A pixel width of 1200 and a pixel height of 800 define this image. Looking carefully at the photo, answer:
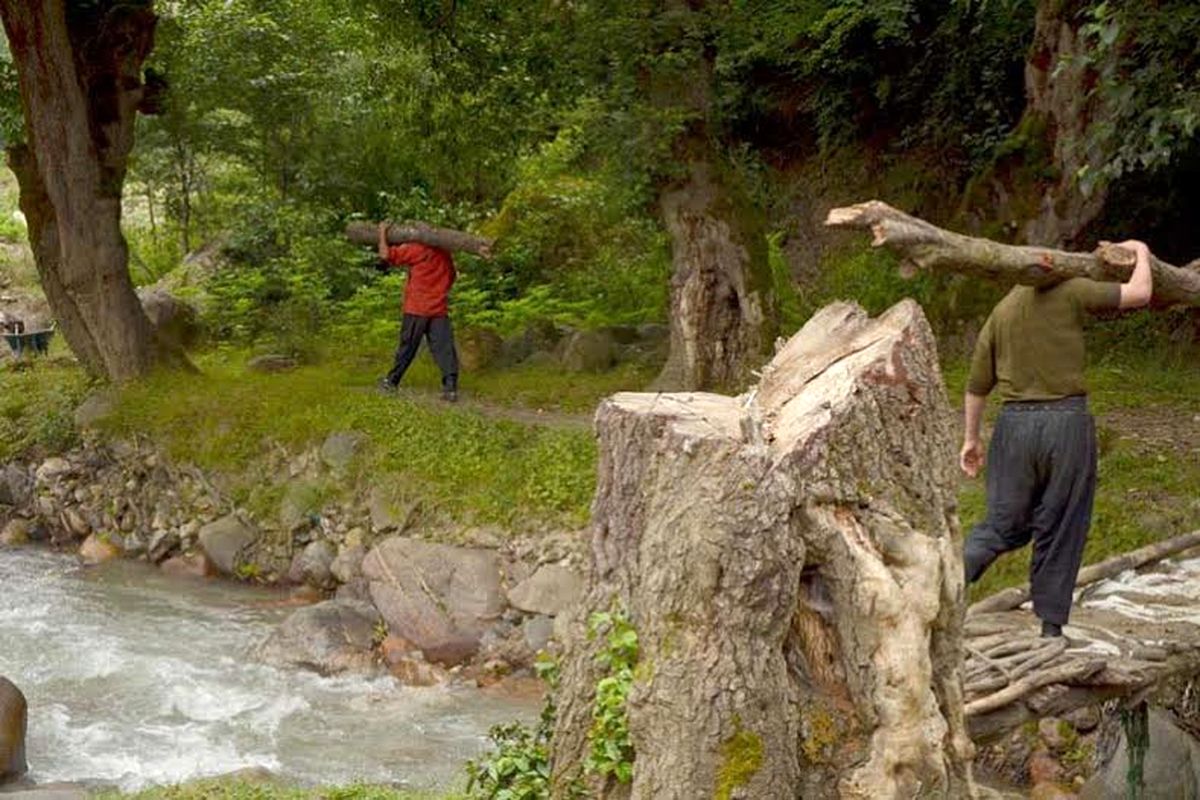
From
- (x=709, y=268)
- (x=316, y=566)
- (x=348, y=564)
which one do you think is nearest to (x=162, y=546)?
(x=316, y=566)

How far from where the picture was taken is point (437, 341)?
52.4 ft

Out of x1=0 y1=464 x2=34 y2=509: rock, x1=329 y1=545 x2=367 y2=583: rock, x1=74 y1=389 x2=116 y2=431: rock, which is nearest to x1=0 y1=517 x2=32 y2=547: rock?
x1=0 y1=464 x2=34 y2=509: rock

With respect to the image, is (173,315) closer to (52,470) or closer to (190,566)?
(52,470)

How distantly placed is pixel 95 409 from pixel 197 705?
6413 millimetres

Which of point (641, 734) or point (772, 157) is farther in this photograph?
point (772, 157)

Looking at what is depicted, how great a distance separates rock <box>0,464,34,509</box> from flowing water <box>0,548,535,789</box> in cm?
269

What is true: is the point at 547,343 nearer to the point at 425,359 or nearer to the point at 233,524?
the point at 425,359

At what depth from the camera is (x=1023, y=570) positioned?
35.8 ft

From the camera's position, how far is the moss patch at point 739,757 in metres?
5.07

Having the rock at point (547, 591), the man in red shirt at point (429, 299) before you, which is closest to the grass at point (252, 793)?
the rock at point (547, 591)

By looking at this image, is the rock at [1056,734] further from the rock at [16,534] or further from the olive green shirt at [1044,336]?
the rock at [16,534]

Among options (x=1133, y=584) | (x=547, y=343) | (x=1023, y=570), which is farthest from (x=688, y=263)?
(x=1133, y=584)

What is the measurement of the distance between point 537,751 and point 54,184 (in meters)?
12.8

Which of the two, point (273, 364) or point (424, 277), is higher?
point (424, 277)
